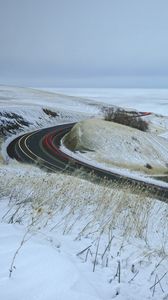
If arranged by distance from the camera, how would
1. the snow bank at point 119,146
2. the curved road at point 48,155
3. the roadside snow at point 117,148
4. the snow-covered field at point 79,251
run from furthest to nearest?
1. the snow bank at point 119,146
2. the roadside snow at point 117,148
3. the curved road at point 48,155
4. the snow-covered field at point 79,251

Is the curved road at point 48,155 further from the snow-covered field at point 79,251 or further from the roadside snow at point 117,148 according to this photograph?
the snow-covered field at point 79,251

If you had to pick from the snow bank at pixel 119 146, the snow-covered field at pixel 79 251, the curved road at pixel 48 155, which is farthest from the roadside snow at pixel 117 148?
the snow-covered field at pixel 79 251

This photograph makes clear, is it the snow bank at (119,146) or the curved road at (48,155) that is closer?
the curved road at (48,155)

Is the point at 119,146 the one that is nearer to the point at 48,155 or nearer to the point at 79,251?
the point at 48,155

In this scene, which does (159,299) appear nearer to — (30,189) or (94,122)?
(30,189)

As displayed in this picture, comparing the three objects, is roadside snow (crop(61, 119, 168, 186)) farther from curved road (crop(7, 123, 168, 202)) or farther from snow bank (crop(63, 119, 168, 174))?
curved road (crop(7, 123, 168, 202))

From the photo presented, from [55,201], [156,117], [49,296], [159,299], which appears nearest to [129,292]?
[159,299]

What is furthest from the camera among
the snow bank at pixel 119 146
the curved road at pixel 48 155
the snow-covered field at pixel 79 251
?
the snow bank at pixel 119 146

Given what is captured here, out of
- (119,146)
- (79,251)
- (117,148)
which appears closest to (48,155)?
(117,148)
